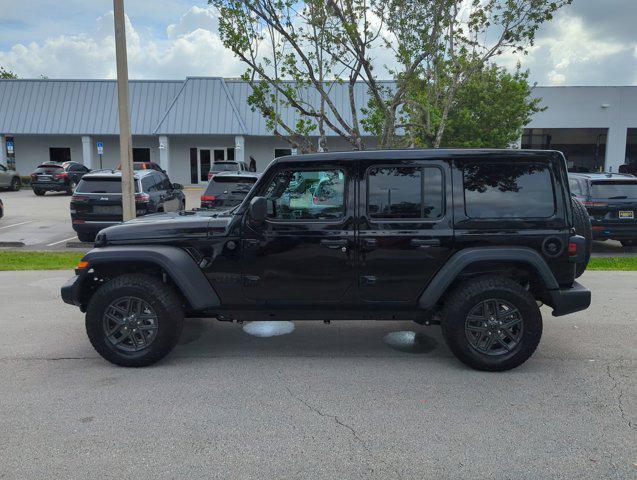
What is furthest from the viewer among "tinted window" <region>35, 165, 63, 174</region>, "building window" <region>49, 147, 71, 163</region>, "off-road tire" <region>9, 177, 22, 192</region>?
"building window" <region>49, 147, 71, 163</region>

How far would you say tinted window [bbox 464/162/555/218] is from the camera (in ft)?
15.6

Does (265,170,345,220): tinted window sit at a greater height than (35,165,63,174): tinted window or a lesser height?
lesser

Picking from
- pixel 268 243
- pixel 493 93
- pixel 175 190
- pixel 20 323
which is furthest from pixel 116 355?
pixel 493 93

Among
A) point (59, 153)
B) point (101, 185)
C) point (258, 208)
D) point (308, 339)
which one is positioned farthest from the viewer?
point (59, 153)

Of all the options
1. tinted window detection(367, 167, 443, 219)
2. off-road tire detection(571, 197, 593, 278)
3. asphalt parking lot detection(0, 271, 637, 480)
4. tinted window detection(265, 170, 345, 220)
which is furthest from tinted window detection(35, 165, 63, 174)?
off-road tire detection(571, 197, 593, 278)

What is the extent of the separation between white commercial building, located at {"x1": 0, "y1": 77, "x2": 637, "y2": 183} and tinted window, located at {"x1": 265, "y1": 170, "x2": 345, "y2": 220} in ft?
87.9

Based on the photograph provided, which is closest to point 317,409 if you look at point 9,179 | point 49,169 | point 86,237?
point 86,237

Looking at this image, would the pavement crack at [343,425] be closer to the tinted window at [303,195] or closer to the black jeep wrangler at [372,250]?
the black jeep wrangler at [372,250]

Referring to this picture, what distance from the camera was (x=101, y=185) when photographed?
11.8m

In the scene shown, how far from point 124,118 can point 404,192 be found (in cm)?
761

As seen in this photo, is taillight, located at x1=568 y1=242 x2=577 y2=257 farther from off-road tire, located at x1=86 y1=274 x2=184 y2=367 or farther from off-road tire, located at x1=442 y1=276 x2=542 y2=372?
off-road tire, located at x1=86 y1=274 x2=184 y2=367

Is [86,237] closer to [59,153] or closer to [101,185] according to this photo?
[101,185]

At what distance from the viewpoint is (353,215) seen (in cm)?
476

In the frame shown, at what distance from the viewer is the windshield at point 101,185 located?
461 inches
